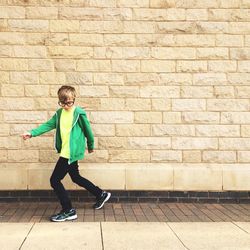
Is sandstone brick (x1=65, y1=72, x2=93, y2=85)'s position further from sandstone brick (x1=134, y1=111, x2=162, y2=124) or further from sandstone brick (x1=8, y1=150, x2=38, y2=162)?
sandstone brick (x1=8, y1=150, x2=38, y2=162)

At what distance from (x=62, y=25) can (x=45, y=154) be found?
2111mm

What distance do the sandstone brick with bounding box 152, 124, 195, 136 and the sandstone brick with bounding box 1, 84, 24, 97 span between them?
224 cm

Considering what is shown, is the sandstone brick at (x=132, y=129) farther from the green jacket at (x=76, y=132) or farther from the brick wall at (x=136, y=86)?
the green jacket at (x=76, y=132)

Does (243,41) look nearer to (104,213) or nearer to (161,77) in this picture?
(161,77)

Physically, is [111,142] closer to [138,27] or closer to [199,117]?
[199,117]

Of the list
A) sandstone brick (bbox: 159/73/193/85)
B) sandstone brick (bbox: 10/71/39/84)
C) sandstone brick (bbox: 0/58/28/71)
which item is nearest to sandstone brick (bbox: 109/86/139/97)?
sandstone brick (bbox: 159/73/193/85)

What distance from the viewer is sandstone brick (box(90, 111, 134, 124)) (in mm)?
7039

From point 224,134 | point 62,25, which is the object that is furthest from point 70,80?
point 224,134

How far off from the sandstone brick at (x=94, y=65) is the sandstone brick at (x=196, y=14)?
1531 mm

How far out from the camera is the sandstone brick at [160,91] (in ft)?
23.2
